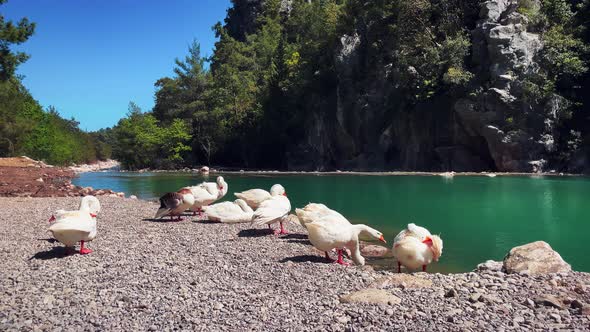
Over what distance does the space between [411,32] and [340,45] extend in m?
9.31

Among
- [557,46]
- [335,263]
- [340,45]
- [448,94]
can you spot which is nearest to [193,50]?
[340,45]

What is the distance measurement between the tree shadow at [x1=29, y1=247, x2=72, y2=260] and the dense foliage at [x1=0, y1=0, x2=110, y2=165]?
15942 millimetres

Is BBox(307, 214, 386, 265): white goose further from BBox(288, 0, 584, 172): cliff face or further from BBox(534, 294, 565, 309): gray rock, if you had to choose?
BBox(288, 0, 584, 172): cliff face

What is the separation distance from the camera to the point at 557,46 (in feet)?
134

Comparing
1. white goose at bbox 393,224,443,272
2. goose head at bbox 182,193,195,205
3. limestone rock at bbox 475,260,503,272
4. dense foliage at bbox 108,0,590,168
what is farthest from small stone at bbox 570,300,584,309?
dense foliage at bbox 108,0,590,168

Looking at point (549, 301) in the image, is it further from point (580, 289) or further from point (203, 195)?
point (203, 195)

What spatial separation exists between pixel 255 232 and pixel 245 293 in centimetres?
545

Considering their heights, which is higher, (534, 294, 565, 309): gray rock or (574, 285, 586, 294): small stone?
(534, 294, 565, 309): gray rock

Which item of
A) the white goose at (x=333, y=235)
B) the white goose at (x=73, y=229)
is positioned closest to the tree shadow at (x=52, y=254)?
the white goose at (x=73, y=229)

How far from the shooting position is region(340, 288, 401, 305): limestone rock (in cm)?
636

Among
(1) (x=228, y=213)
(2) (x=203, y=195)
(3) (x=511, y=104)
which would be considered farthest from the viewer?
(3) (x=511, y=104)

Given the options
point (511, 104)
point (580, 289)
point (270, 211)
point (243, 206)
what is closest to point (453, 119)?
point (511, 104)

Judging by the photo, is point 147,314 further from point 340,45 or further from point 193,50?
point 193,50

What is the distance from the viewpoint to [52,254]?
9.23m
